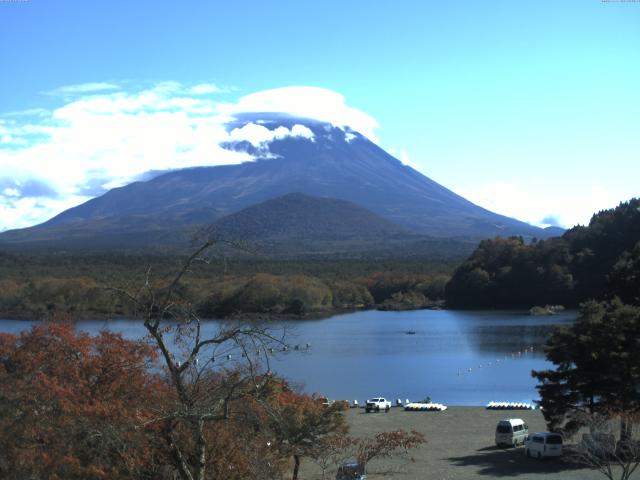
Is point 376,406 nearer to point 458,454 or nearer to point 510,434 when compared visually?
point 510,434

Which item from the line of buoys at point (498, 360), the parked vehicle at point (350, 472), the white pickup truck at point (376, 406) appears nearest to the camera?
the parked vehicle at point (350, 472)

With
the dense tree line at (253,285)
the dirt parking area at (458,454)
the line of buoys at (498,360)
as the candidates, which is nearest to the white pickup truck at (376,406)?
the dirt parking area at (458,454)

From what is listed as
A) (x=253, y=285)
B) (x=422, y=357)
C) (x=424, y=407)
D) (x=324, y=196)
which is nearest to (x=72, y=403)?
(x=424, y=407)

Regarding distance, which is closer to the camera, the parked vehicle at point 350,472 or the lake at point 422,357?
the parked vehicle at point 350,472

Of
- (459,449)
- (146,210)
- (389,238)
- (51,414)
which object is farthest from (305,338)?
(146,210)

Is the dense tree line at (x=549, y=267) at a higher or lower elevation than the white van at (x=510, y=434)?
higher

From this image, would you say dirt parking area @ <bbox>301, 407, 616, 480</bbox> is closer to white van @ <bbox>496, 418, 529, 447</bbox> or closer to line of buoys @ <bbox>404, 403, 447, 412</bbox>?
white van @ <bbox>496, 418, 529, 447</bbox>

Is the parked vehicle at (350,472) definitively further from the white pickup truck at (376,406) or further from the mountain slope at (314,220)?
Result: the mountain slope at (314,220)
